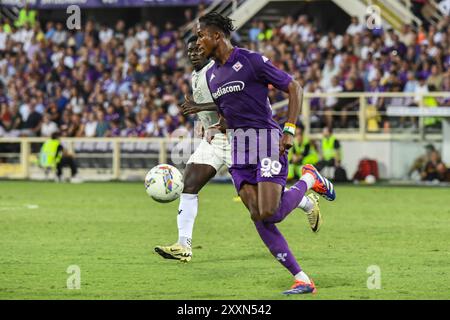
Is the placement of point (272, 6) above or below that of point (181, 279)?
above

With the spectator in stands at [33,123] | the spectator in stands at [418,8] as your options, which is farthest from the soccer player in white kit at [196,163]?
the spectator in stands at [33,123]

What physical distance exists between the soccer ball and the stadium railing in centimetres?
1373

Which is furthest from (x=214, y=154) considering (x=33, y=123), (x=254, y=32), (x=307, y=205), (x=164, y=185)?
(x=33, y=123)

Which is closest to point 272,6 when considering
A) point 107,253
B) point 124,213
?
point 124,213

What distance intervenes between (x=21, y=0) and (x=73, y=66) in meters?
3.55

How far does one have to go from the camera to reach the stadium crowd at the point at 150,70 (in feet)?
84.5

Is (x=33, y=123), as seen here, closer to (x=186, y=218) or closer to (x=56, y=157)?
(x=56, y=157)

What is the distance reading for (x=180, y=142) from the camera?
26.1m

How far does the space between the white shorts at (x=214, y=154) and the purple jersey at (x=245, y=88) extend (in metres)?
2.02

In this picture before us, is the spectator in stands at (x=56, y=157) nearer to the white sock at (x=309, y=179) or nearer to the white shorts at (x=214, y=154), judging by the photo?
the white shorts at (x=214, y=154)

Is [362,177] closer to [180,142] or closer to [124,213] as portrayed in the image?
[180,142]

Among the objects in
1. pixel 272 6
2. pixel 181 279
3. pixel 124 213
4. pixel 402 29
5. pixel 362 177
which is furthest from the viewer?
pixel 272 6

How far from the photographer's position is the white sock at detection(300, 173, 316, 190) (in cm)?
973
